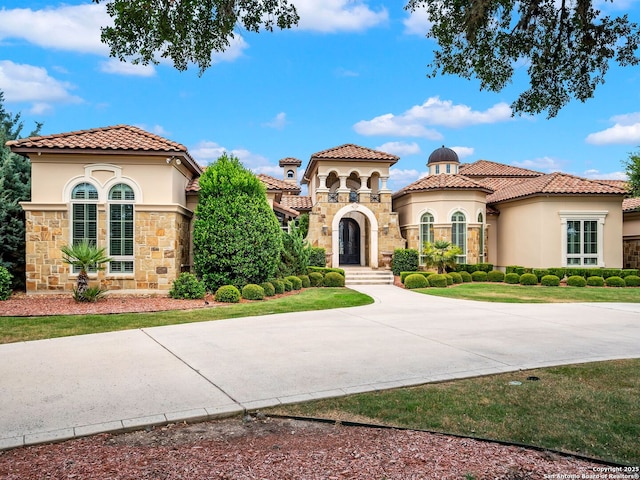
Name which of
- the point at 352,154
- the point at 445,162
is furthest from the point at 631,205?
the point at 352,154

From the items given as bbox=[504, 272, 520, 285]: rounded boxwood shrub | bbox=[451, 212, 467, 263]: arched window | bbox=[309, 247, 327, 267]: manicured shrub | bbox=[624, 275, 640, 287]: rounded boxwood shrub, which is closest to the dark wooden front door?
bbox=[309, 247, 327, 267]: manicured shrub

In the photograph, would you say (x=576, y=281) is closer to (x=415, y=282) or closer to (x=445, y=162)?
(x=415, y=282)

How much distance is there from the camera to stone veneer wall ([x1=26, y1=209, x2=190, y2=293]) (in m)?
14.4

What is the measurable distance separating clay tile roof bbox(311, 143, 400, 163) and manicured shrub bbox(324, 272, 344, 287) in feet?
25.1

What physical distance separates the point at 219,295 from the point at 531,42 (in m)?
10.1

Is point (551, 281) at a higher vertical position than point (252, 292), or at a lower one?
lower

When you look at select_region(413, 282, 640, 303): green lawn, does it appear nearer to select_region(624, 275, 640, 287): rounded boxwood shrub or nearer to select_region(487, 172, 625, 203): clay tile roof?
select_region(624, 275, 640, 287): rounded boxwood shrub

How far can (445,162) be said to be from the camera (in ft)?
124

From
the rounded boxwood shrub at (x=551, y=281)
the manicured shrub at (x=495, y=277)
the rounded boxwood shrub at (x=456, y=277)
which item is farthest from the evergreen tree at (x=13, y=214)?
the rounded boxwood shrub at (x=551, y=281)

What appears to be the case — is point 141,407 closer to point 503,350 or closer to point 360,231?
point 503,350

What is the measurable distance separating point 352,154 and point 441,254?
7383mm

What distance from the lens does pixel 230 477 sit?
340 cm

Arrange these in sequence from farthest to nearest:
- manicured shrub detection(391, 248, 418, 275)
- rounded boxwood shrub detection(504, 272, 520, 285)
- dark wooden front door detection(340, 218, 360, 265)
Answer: dark wooden front door detection(340, 218, 360, 265) → manicured shrub detection(391, 248, 418, 275) → rounded boxwood shrub detection(504, 272, 520, 285)

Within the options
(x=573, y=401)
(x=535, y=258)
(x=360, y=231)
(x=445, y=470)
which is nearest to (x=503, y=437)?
(x=445, y=470)
